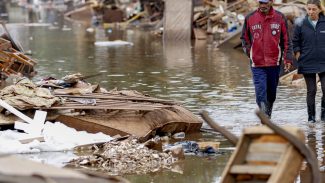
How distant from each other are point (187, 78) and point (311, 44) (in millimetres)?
6467

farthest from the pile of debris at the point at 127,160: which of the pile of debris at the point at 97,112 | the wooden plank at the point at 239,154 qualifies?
the wooden plank at the point at 239,154

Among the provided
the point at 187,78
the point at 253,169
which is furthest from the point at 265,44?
the point at 187,78

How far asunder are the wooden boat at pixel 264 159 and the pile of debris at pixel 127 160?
9.78ft

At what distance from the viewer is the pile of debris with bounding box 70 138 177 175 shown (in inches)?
345

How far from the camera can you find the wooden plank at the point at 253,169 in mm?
5570

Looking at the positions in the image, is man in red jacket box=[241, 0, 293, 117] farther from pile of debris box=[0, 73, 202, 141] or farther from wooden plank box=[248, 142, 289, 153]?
wooden plank box=[248, 142, 289, 153]

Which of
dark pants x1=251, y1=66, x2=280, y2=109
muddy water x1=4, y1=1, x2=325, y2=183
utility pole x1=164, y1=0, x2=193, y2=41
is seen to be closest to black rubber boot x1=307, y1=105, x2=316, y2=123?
muddy water x1=4, y1=1, x2=325, y2=183

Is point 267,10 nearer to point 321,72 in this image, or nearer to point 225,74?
point 321,72

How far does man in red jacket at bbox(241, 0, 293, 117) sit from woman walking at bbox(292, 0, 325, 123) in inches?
12.0

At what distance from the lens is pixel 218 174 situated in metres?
8.59

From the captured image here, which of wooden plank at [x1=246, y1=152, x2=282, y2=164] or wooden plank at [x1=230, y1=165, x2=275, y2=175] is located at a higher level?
wooden plank at [x1=246, y1=152, x2=282, y2=164]

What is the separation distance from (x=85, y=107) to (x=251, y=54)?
7.46 feet

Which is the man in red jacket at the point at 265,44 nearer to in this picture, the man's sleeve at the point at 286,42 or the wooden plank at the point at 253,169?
the man's sleeve at the point at 286,42

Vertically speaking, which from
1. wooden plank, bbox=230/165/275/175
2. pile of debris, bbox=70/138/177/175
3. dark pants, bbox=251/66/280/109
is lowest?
pile of debris, bbox=70/138/177/175
